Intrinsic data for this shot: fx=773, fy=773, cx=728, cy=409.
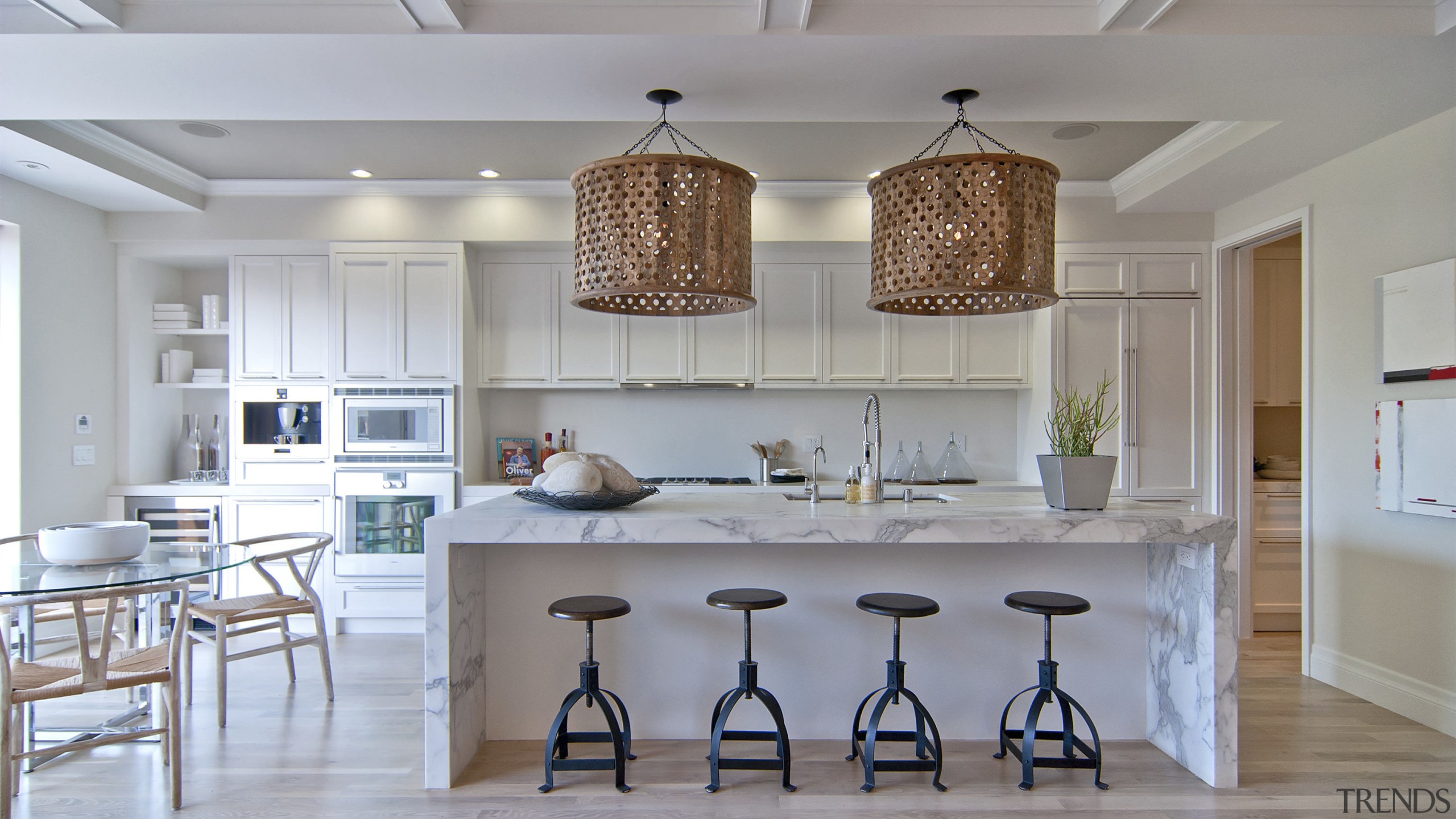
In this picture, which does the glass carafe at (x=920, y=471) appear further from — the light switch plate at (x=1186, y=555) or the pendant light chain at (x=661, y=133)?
the pendant light chain at (x=661, y=133)

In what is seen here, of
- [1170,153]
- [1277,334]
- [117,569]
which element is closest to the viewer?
[117,569]

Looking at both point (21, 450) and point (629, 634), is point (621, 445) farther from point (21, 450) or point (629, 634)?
point (21, 450)

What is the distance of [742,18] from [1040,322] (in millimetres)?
3035

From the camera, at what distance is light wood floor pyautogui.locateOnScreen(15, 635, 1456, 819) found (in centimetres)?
244

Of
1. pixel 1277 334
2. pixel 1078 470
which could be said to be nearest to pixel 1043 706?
pixel 1078 470

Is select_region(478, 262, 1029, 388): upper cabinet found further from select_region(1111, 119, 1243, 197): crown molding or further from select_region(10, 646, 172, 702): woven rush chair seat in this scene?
select_region(10, 646, 172, 702): woven rush chair seat

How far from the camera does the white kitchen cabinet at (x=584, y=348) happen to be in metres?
4.92

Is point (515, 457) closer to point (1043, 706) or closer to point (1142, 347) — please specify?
point (1043, 706)

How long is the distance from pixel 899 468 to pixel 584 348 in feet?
7.20

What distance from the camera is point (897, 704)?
8.71 feet

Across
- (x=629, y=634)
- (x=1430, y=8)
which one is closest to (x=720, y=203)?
(x=629, y=634)

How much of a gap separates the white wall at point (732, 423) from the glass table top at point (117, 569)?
2355 mm

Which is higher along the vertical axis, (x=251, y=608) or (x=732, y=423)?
(x=732, y=423)

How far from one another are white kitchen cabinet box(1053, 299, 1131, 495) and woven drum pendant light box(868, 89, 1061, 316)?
7.82ft
